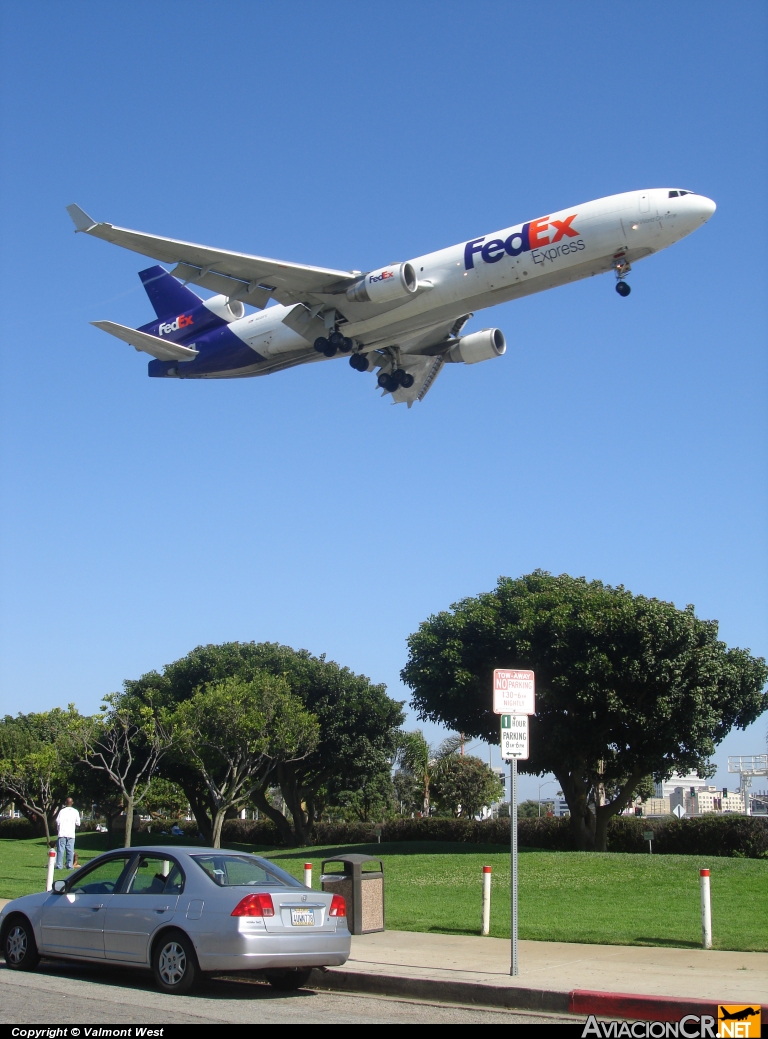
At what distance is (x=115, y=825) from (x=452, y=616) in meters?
21.3

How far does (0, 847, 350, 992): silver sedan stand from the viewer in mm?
8602

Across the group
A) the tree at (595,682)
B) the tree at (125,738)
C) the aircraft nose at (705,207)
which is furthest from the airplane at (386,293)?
the tree at (125,738)

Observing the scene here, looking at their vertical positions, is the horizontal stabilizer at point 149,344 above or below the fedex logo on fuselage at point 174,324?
below

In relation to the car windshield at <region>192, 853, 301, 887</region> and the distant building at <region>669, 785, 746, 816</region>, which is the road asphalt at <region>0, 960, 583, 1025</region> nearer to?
the car windshield at <region>192, 853, 301, 887</region>

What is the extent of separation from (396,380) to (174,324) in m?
6.75

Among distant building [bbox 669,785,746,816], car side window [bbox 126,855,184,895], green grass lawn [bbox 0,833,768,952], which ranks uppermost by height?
car side window [bbox 126,855,184,895]

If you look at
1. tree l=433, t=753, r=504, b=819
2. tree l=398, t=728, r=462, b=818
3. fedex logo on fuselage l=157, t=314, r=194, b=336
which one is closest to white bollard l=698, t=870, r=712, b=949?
fedex logo on fuselage l=157, t=314, r=194, b=336

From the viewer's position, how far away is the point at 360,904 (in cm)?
1237

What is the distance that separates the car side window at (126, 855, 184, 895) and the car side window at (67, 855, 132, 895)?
0.22 metres

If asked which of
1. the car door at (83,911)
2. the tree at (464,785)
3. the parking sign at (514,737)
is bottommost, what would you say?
the tree at (464,785)

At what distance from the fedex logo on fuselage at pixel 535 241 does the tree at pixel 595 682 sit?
12.4 m

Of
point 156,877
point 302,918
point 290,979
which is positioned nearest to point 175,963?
point 156,877

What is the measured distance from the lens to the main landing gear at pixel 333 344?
2631 centimetres

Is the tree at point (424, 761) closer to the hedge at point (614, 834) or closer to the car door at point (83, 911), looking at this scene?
the hedge at point (614, 834)
